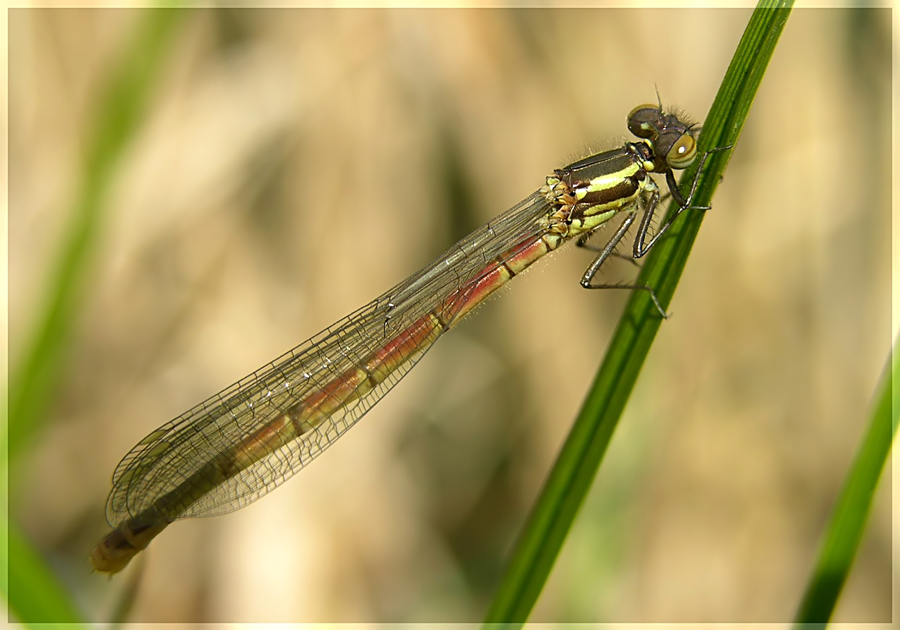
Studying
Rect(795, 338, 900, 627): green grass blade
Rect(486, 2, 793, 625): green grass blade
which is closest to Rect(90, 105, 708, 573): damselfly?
Rect(486, 2, 793, 625): green grass blade

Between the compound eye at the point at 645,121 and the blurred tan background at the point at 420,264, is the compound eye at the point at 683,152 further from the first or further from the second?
the blurred tan background at the point at 420,264

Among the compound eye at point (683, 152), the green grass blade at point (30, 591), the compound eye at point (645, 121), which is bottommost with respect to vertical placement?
the compound eye at point (683, 152)

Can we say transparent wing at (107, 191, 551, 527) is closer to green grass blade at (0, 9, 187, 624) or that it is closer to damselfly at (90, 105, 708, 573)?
damselfly at (90, 105, 708, 573)

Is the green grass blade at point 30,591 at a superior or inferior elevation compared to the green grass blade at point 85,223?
inferior

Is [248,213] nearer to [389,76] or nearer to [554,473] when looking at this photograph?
[389,76]

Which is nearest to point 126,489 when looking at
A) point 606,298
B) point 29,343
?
point 29,343

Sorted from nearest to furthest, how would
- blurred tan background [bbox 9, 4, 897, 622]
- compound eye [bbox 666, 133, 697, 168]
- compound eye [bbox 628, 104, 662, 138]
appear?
compound eye [bbox 666, 133, 697, 168]
compound eye [bbox 628, 104, 662, 138]
blurred tan background [bbox 9, 4, 897, 622]

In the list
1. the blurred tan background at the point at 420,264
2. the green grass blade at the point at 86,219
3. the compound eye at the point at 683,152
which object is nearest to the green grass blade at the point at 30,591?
the green grass blade at the point at 86,219
